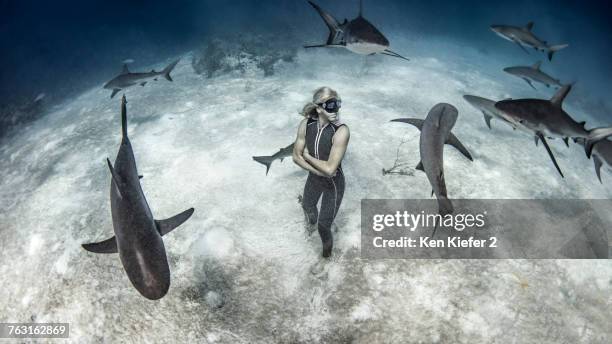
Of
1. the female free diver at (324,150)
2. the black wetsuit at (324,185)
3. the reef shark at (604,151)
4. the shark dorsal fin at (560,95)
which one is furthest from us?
the reef shark at (604,151)

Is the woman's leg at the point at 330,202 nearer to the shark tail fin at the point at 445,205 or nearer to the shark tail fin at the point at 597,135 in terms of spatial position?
the shark tail fin at the point at 445,205

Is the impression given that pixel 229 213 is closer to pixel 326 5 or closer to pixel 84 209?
pixel 84 209

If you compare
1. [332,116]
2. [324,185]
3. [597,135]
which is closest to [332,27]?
[332,116]

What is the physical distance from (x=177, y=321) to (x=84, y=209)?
3.50 m

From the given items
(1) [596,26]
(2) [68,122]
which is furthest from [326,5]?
(1) [596,26]

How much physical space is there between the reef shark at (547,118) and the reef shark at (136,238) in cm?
454

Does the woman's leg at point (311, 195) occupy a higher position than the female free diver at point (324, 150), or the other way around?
the female free diver at point (324, 150)

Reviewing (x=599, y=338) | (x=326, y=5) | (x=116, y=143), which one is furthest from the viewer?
(x=326, y=5)

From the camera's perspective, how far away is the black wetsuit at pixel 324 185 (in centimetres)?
341

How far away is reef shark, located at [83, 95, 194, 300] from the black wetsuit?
1.67 metres

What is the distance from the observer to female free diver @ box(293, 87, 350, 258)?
10.5 ft

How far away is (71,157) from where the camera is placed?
23.9ft

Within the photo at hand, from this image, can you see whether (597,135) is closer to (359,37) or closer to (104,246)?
(359,37)

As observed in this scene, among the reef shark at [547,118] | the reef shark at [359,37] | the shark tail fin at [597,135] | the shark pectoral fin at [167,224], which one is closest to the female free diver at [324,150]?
the shark pectoral fin at [167,224]
